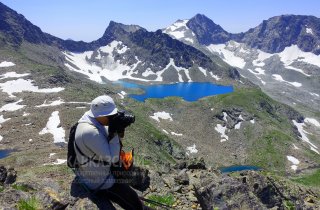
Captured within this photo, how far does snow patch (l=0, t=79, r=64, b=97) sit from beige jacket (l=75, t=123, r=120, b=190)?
6222 inches

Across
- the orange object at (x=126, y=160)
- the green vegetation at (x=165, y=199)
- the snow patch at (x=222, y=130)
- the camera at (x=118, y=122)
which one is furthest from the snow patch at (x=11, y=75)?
the camera at (x=118, y=122)

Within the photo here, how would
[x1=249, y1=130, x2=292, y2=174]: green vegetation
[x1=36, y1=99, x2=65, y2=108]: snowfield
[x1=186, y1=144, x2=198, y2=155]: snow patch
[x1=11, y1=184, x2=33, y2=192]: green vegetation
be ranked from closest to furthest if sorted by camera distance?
[x1=11, y1=184, x2=33, y2=192]: green vegetation → [x1=36, y1=99, x2=65, y2=108]: snowfield → [x1=249, y1=130, x2=292, y2=174]: green vegetation → [x1=186, y1=144, x2=198, y2=155]: snow patch

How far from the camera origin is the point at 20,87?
169500mm

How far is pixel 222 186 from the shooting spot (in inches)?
701

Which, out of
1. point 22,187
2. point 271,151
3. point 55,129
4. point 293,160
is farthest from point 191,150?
point 22,187

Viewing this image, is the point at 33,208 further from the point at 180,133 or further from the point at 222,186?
the point at 180,133

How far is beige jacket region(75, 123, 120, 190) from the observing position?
11383mm

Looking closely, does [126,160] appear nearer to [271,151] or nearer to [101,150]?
[101,150]

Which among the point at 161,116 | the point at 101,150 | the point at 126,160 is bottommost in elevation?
the point at 161,116

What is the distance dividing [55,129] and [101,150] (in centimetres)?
10843

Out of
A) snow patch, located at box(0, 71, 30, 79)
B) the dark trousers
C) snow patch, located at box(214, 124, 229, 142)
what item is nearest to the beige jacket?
the dark trousers

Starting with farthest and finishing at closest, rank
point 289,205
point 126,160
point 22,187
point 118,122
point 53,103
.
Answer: point 53,103 → point 289,205 → point 22,187 → point 126,160 → point 118,122

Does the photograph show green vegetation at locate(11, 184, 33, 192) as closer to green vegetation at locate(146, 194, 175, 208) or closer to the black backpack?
the black backpack

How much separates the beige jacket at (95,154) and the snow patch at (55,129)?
9355 centimetres
